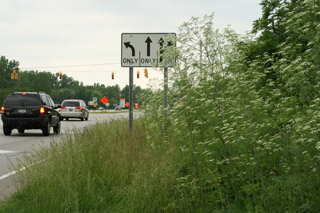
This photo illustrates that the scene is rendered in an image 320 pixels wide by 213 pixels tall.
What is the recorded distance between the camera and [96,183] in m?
6.42

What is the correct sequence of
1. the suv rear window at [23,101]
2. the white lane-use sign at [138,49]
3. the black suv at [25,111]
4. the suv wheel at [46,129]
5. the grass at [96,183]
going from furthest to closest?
the suv wheel at [46,129] < the suv rear window at [23,101] < the black suv at [25,111] < the white lane-use sign at [138,49] < the grass at [96,183]

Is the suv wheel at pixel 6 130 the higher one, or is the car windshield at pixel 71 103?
the car windshield at pixel 71 103

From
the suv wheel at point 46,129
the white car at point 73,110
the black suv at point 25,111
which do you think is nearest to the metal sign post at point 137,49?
the black suv at point 25,111

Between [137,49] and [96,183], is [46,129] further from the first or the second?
[96,183]

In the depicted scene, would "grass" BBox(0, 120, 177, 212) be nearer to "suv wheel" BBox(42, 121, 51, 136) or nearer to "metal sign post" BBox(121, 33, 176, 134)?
"metal sign post" BBox(121, 33, 176, 134)

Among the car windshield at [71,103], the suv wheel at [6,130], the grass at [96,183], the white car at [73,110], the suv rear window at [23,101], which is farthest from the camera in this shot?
the car windshield at [71,103]

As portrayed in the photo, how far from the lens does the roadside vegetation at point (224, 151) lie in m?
4.55

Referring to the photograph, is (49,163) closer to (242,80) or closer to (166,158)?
(166,158)

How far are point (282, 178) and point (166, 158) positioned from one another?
1.85 m

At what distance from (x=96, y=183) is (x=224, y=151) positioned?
1.99m

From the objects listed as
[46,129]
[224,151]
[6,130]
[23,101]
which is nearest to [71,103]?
[6,130]

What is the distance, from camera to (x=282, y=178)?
4898 millimetres

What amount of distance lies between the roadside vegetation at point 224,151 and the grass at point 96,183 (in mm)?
17

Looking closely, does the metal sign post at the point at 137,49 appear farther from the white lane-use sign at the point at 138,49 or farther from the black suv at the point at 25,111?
Answer: the black suv at the point at 25,111
